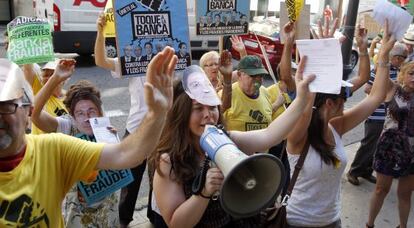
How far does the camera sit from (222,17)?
152 inches

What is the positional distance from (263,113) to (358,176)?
84.5 inches

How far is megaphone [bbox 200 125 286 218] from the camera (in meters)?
1.50

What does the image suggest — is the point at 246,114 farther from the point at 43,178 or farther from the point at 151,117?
the point at 43,178

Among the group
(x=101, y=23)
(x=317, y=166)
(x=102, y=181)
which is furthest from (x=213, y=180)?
(x=101, y=23)

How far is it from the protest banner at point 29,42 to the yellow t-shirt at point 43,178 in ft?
5.35

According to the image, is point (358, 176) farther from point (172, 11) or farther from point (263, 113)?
point (172, 11)

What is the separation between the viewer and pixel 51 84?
108 inches

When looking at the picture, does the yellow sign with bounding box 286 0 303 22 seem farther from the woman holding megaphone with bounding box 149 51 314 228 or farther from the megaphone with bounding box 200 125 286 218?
the megaphone with bounding box 200 125 286 218

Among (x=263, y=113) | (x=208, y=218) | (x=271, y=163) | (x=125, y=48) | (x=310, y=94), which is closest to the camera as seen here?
(x=271, y=163)

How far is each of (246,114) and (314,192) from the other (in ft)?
3.68

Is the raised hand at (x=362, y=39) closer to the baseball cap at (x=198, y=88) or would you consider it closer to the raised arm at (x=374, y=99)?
the raised arm at (x=374, y=99)

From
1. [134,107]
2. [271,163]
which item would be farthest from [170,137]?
[134,107]

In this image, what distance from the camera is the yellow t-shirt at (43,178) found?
58.1 inches

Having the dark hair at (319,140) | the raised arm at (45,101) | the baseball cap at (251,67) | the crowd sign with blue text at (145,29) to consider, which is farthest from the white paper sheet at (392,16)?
the raised arm at (45,101)
